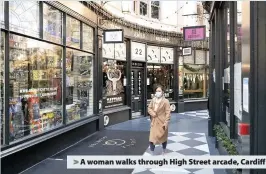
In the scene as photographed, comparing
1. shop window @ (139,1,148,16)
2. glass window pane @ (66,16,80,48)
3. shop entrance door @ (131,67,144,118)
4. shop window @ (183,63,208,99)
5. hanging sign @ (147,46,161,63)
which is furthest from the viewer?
shop window @ (183,63,208,99)

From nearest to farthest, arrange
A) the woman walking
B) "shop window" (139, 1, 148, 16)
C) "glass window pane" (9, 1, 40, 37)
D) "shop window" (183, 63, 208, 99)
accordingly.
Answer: "glass window pane" (9, 1, 40, 37)
the woman walking
"shop window" (139, 1, 148, 16)
"shop window" (183, 63, 208, 99)

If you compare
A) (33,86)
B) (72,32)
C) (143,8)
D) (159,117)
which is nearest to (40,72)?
(33,86)

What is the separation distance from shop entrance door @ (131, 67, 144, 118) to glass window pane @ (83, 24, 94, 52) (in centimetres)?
385

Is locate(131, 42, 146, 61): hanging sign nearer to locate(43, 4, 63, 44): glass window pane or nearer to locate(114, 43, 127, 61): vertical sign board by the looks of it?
locate(114, 43, 127, 61): vertical sign board

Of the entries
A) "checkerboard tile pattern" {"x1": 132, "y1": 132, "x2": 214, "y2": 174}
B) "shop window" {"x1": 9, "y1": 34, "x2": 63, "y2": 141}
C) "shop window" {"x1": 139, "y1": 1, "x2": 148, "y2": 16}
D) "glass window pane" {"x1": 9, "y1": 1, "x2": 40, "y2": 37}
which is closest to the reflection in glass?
"shop window" {"x1": 9, "y1": 34, "x2": 63, "y2": 141}

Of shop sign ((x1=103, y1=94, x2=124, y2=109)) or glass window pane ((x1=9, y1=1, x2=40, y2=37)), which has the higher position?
glass window pane ((x1=9, y1=1, x2=40, y2=37))

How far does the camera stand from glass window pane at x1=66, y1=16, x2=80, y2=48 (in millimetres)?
7996

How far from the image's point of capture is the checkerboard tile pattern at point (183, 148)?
18.5ft

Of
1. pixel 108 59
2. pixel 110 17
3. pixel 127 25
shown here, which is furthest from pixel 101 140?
pixel 127 25

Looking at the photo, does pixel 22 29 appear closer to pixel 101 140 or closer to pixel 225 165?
pixel 101 140

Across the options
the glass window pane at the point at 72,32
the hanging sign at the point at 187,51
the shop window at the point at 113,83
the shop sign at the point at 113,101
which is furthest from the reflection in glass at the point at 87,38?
the hanging sign at the point at 187,51

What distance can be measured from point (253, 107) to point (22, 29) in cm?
483

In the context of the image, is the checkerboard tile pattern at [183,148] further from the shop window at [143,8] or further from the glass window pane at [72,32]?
the shop window at [143,8]

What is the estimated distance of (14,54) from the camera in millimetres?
5684
